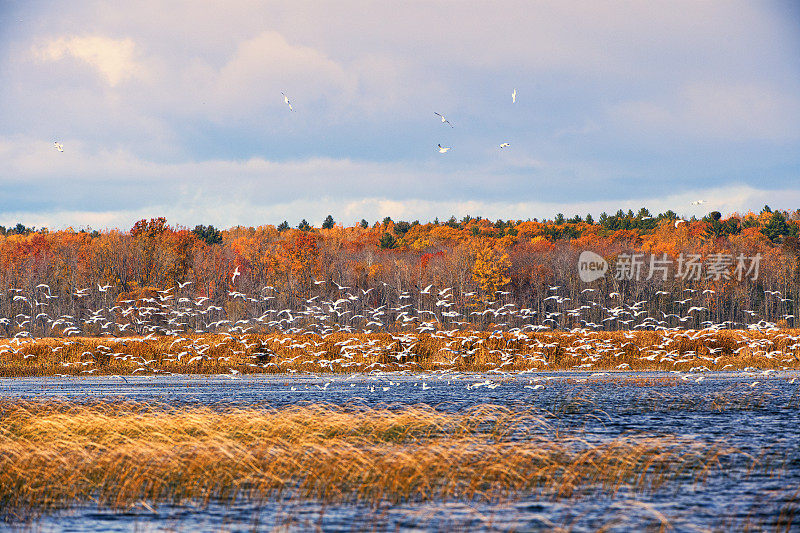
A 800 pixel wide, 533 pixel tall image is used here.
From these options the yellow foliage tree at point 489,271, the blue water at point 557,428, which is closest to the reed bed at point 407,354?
the blue water at point 557,428

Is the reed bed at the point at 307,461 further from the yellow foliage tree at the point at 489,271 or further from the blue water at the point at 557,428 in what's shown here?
the yellow foliage tree at the point at 489,271

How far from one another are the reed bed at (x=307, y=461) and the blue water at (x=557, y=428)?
2.65 ft

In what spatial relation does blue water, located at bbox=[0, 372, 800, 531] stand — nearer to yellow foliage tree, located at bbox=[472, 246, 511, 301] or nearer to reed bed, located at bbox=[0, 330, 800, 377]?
reed bed, located at bbox=[0, 330, 800, 377]

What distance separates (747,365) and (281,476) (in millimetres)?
43584

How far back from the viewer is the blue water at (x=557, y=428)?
16.9 metres

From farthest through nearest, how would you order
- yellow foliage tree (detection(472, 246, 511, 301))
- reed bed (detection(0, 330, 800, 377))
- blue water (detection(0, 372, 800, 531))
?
1. yellow foliage tree (detection(472, 246, 511, 301))
2. reed bed (detection(0, 330, 800, 377))
3. blue water (detection(0, 372, 800, 531))

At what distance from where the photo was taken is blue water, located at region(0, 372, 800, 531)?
16.9m

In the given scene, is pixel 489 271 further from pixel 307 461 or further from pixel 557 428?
pixel 307 461

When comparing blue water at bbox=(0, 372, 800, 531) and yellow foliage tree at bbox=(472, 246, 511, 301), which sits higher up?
yellow foliage tree at bbox=(472, 246, 511, 301)

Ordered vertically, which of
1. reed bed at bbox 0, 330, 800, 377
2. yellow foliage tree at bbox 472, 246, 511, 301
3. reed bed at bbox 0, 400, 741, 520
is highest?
yellow foliage tree at bbox 472, 246, 511, 301

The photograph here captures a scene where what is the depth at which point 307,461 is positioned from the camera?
71.7ft

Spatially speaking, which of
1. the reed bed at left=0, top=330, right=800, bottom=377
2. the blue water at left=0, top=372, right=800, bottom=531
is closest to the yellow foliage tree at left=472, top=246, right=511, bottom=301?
the reed bed at left=0, top=330, right=800, bottom=377

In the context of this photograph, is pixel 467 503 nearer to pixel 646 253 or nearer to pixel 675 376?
pixel 675 376

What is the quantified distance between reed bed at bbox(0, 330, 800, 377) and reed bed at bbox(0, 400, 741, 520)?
28296mm
